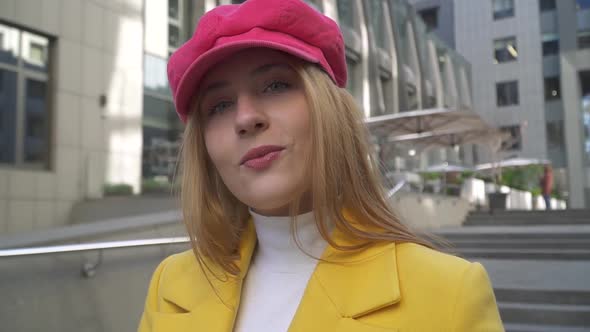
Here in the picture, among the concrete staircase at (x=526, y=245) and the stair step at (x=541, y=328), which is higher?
the concrete staircase at (x=526, y=245)

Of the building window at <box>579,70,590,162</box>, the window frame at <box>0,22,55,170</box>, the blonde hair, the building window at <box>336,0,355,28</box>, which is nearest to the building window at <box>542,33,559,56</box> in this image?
the building window at <box>579,70,590,162</box>

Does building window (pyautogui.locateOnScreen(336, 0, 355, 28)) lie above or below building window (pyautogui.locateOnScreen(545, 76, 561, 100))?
above

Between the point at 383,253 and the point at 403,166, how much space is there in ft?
62.2

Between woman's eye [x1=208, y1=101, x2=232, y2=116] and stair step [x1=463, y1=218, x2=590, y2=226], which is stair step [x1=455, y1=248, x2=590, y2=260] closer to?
stair step [x1=463, y1=218, x2=590, y2=226]

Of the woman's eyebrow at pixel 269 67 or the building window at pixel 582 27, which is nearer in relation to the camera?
the woman's eyebrow at pixel 269 67

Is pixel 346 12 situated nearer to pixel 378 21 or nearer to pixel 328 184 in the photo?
pixel 378 21

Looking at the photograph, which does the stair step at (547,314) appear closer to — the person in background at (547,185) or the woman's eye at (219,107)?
the woman's eye at (219,107)

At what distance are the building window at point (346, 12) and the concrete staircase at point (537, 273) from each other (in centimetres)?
1061

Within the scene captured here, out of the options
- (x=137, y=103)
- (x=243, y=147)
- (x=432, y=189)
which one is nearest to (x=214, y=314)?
(x=243, y=147)

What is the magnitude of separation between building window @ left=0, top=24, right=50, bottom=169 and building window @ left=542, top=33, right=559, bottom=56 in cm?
857

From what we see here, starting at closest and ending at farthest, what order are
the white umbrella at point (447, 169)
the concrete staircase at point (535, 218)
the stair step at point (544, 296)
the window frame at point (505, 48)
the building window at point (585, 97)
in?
the window frame at point (505, 48)
the stair step at point (544, 296)
the building window at point (585, 97)
the concrete staircase at point (535, 218)
the white umbrella at point (447, 169)

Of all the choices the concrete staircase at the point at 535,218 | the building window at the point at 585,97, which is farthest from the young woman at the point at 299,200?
the concrete staircase at the point at 535,218

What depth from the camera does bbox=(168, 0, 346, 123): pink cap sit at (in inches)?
44.3

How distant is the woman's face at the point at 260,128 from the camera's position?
1.12 meters
